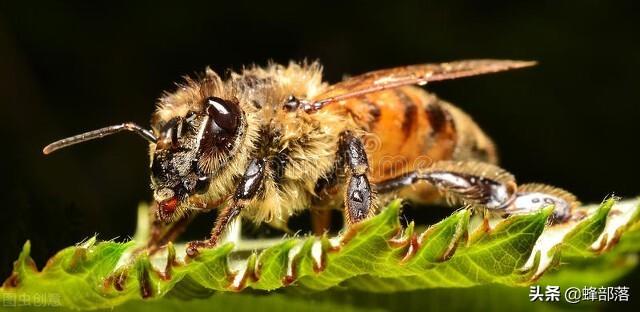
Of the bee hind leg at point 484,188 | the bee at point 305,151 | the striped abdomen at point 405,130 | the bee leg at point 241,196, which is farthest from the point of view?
the striped abdomen at point 405,130

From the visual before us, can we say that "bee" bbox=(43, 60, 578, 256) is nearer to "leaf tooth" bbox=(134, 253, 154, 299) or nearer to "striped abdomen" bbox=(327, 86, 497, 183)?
"striped abdomen" bbox=(327, 86, 497, 183)

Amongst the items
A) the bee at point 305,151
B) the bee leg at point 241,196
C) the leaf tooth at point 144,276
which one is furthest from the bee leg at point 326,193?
the leaf tooth at point 144,276

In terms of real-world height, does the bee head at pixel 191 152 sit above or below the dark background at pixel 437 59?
below

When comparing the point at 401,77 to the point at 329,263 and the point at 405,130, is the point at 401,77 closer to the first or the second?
the point at 405,130

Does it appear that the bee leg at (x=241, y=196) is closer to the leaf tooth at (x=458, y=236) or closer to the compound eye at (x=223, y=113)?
the compound eye at (x=223, y=113)

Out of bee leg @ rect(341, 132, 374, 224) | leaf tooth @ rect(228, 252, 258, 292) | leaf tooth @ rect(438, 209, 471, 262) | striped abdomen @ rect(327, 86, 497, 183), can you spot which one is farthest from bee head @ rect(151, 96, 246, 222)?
leaf tooth @ rect(438, 209, 471, 262)

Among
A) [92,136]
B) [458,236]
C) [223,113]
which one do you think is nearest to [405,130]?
[223,113]

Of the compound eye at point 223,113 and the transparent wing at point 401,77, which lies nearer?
the compound eye at point 223,113

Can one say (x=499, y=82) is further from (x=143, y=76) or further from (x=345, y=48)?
(x=143, y=76)

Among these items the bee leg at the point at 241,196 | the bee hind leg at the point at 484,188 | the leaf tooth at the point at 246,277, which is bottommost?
the leaf tooth at the point at 246,277
